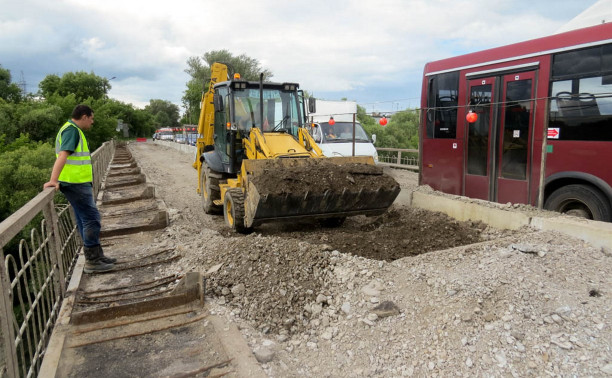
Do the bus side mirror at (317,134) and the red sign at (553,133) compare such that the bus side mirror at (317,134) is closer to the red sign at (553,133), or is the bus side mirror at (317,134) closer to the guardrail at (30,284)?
the red sign at (553,133)

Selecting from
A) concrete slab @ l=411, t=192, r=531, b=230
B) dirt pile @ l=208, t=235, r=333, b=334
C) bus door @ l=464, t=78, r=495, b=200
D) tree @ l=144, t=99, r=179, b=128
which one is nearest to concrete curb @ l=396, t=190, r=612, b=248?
concrete slab @ l=411, t=192, r=531, b=230

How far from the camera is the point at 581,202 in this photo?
6152mm

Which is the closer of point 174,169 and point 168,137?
point 174,169

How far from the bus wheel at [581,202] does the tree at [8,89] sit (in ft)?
144

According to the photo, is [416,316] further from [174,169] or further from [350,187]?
[174,169]

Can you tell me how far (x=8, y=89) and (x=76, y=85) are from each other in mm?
15767

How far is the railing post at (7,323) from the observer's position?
2523mm

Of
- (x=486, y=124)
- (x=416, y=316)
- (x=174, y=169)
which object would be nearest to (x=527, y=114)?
(x=486, y=124)

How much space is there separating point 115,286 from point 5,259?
221cm

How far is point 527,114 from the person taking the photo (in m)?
6.98

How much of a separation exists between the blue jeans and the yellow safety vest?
0.09m

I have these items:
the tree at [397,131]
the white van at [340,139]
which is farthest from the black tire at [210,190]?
the tree at [397,131]

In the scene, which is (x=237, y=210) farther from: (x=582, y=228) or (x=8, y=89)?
(x=8, y=89)

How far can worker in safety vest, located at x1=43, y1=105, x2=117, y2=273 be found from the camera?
4.60 metres
